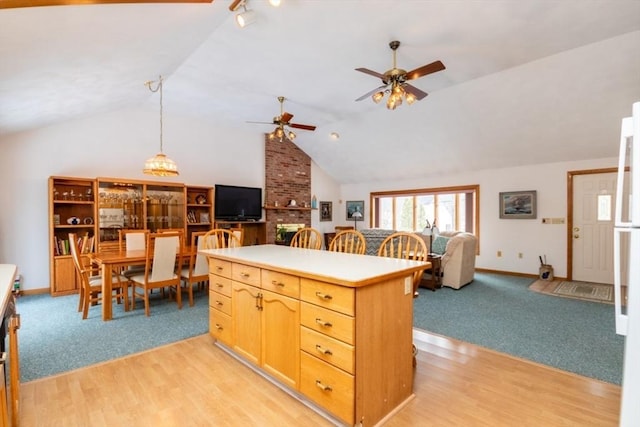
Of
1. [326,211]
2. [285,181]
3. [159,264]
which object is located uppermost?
[285,181]

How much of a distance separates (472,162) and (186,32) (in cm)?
576

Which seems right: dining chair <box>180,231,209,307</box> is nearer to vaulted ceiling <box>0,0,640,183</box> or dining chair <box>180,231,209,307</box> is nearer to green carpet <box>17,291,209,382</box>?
green carpet <box>17,291,209,382</box>

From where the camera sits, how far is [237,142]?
7137 millimetres

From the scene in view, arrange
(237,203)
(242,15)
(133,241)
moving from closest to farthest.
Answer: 1. (242,15)
2. (133,241)
3. (237,203)

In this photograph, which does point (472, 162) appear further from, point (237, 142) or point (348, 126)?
point (237, 142)

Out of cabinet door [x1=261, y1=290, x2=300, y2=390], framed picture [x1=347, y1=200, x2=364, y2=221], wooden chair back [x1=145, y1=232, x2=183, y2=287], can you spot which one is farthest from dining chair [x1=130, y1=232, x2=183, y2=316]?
framed picture [x1=347, y1=200, x2=364, y2=221]

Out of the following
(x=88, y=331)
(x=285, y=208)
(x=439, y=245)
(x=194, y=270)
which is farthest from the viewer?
(x=285, y=208)

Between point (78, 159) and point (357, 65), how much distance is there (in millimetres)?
4690

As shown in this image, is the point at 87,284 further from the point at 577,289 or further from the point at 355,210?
the point at 577,289

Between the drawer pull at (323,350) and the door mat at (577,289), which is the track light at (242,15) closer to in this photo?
the drawer pull at (323,350)

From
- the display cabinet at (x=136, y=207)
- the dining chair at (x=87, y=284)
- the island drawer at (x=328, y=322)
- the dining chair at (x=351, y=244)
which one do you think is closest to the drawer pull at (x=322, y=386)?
the island drawer at (x=328, y=322)

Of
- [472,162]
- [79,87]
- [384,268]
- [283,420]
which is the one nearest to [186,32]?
[79,87]

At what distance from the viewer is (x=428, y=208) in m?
8.10

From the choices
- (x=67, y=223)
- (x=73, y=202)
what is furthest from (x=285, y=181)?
(x=67, y=223)
